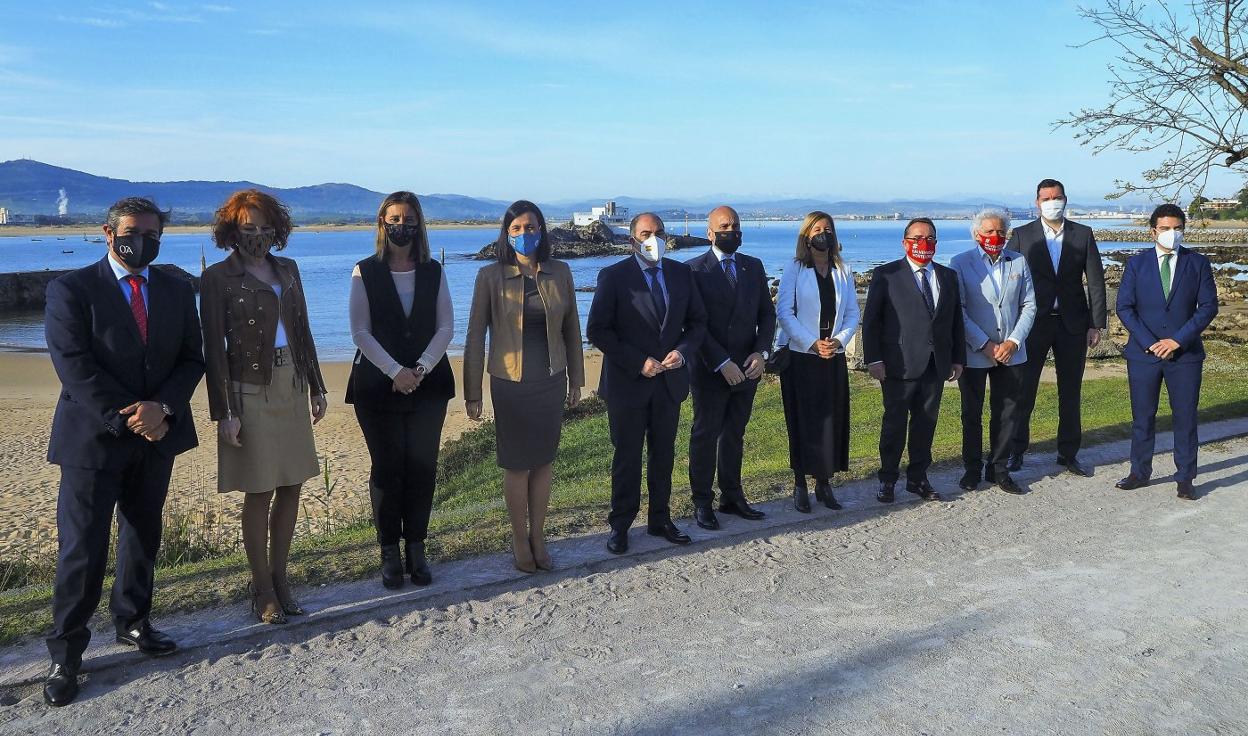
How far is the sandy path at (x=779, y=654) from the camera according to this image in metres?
3.88

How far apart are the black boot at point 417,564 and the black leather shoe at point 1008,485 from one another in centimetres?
454

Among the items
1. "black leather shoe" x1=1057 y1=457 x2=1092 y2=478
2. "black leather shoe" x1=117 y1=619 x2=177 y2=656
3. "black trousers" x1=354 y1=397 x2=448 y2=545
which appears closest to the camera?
"black leather shoe" x1=117 y1=619 x2=177 y2=656

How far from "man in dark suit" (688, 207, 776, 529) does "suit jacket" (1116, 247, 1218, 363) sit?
122 inches

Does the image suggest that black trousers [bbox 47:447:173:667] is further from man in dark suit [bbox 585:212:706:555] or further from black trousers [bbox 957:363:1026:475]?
black trousers [bbox 957:363:1026:475]

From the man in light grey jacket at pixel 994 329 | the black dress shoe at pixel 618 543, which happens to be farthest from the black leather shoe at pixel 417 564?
the man in light grey jacket at pixel 994 329

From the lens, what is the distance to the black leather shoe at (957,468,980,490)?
7.68 metres

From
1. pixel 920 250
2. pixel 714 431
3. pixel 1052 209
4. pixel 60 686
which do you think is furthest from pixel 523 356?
pixel 1052 209

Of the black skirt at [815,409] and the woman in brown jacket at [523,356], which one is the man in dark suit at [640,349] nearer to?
the woman in brown jacket at [523,356]

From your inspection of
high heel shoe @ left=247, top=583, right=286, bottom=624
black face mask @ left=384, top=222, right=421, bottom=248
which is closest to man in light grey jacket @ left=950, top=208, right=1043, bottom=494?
black face mask @ left=384, top=222, right=421, bottom=248

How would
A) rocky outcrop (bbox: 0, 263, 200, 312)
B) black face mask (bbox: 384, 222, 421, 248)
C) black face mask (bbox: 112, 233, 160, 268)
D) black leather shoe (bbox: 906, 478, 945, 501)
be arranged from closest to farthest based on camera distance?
black face mask (bbox: 112, 233, 160, 268) < black face mask (bbox: 384, 222, 421, 248) < black leather shoe (bbox: 906, 478, 945, 501) < rocky outcrop (bbox: 0, 263, 200, 312)

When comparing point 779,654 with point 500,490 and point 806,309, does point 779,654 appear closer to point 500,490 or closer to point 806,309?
point 806,309

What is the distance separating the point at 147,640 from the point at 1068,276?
718 centimetres

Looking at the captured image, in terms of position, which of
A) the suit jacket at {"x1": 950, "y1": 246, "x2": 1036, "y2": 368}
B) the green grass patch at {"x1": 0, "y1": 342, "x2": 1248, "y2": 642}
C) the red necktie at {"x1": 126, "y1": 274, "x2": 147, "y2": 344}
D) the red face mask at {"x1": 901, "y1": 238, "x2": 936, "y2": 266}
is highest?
the red face mask at {"x1": 901, "y1": 238, "x2": 936, "y2": 266}

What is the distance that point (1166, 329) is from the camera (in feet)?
24.8
